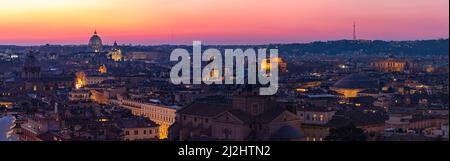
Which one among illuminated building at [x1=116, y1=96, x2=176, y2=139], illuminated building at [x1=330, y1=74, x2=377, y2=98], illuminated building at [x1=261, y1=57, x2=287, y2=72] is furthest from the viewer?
illuminated building at [x1=261, y1=57, x2=287, y2=72]

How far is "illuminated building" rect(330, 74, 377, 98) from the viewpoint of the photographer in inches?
1535

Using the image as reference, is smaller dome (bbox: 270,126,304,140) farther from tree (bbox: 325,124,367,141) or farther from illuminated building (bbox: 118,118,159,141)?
illuminated building (bbox: 118,118,159,141)

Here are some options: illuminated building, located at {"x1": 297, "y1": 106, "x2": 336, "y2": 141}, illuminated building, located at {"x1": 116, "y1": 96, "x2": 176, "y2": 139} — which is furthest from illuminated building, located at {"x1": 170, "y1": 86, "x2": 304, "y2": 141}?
illuminated building, located at {"x1": 116, "y1": 96, "x2": 176, "y2": 139}

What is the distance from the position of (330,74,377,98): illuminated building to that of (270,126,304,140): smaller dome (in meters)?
21.2

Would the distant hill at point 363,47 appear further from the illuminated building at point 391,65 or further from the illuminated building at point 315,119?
the illuminated building at point 315,119

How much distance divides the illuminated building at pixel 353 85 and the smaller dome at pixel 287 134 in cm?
2115

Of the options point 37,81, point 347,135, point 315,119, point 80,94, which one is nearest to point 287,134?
point 347,135

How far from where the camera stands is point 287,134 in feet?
56.2

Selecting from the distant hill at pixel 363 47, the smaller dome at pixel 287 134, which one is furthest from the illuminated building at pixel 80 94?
the distant hill at pixel 363 47

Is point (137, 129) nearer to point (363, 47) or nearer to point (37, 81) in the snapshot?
point (37, 81)

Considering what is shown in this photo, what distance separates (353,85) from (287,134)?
23905 mm

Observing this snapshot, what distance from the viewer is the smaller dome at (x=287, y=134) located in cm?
1699
